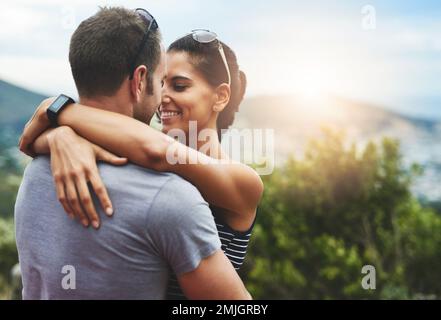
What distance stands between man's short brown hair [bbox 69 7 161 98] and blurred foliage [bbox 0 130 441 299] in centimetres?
1526

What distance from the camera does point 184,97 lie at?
278 cm

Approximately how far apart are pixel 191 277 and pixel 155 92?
2.22 feet

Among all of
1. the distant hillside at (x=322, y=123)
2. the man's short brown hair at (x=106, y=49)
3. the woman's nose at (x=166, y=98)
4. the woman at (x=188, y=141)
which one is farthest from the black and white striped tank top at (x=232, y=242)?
the distant hillside at (x=322, y=123)

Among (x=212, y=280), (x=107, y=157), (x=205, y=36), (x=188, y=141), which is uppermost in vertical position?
(x=205, y=36)

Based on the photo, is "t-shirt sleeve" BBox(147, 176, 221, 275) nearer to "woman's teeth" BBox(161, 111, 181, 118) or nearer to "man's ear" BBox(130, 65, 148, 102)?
"man's ear" BBox(130, 65, 148, 102)

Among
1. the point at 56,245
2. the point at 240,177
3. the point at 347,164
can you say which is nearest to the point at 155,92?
the point at 240,177

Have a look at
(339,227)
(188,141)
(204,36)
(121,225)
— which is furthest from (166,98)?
(339,227)

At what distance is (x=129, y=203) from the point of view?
1615 mm

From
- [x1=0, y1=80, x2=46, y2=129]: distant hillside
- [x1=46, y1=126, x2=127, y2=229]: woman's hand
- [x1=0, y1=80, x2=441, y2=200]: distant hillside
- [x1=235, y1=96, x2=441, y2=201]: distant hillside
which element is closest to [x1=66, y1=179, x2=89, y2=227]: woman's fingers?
[x1=46, y1=126, x2=127, y2=229]: woman's hand

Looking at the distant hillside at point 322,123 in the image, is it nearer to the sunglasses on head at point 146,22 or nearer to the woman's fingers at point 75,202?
the sunglasses on head at point 146,22

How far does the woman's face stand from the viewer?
278 cm

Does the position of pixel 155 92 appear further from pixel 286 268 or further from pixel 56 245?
pixel 286 268

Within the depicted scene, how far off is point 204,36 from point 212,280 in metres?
1.51

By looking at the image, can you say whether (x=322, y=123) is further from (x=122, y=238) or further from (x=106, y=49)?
(x=122, y=238)
